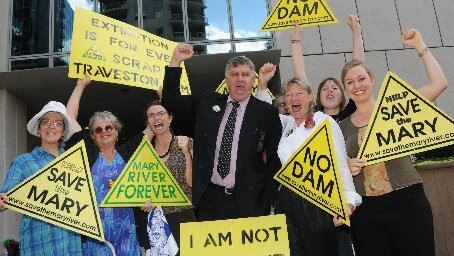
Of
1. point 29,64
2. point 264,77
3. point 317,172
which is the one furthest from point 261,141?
point 29,64

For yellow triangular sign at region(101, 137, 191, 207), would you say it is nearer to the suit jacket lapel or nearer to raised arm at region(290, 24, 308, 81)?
the suit jacket lapel

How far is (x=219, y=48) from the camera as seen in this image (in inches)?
404

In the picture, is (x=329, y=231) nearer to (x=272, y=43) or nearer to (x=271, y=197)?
(x=271, y=197)

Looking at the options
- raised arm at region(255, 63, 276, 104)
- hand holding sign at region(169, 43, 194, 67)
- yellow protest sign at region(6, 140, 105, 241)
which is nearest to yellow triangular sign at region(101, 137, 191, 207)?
yellow protest sign at region(6, 140, 105, 241)

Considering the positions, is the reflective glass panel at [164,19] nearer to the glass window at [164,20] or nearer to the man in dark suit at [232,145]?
the glass window at [164,20]

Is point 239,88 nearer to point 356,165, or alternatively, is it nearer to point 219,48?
point 356,165

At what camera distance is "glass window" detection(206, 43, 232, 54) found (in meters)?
10.2

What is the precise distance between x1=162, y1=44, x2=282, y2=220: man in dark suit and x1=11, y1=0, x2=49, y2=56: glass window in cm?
809

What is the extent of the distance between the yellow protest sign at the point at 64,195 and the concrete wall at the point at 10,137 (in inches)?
270

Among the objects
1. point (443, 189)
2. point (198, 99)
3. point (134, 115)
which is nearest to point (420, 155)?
point (443, 189)

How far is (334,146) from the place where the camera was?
300 cm

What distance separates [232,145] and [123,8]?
8.02 metres

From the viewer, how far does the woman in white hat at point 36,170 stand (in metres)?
3.23

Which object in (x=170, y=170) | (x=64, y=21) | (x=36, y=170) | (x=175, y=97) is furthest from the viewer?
(x=64, y=21)
